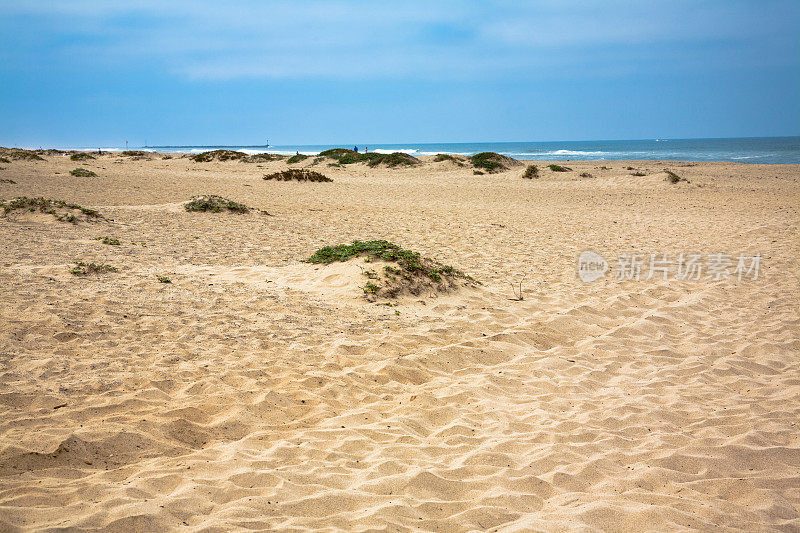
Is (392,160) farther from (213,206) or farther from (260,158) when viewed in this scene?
(213,206)

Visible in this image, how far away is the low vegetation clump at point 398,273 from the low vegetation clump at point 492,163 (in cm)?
2241

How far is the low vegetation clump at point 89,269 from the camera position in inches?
274

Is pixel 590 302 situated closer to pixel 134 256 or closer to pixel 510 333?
pixel 510 333

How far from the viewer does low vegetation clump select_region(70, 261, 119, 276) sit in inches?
274

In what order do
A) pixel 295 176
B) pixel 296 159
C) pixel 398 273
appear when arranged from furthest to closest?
pixel 296 159 → pixel 295 176 → pixel 398 273

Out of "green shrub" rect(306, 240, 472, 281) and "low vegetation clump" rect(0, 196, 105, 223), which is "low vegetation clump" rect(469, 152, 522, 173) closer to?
"low vegetation clump" rect(0, 196, 105, 223)

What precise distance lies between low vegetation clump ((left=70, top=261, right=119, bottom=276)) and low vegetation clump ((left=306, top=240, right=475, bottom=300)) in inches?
112

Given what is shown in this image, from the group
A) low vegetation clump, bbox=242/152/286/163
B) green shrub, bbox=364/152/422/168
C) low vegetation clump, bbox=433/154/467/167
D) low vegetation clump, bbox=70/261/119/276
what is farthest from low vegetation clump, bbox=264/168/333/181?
low vegetation clump, bbox=70/261/119/276

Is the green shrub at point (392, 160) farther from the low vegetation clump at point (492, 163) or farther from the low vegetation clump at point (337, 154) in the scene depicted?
the low vegetation clump at point (337, 154)

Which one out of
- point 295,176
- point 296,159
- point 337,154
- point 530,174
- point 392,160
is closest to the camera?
point 295,176

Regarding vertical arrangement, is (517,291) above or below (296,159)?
below

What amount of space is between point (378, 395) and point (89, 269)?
15.8 ft

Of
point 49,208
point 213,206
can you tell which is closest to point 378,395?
point 49,208

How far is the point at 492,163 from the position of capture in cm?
3008
